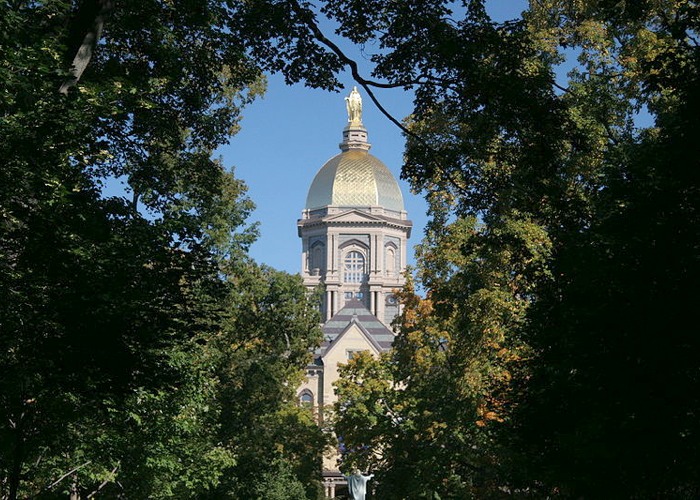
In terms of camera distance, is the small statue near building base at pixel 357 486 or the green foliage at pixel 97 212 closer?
the green foliage at pixel 97 212

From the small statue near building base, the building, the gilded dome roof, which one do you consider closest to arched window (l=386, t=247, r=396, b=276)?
the building

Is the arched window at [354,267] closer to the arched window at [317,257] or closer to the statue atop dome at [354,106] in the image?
the arched window at [317,257]

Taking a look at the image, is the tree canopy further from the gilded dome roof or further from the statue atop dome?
the statue atop dome

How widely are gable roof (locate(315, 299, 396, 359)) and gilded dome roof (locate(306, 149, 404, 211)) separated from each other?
94.2 ft

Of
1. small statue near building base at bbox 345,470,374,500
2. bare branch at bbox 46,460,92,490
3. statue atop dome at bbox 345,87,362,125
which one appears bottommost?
bare branch at bbox 46,460,92,490

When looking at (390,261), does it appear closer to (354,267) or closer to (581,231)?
(354,267)

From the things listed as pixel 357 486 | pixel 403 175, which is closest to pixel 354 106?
pixel 357 486

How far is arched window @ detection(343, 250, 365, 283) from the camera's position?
582ft

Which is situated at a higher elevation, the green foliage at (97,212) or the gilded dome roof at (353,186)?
the gilded dome roof at (353,186)

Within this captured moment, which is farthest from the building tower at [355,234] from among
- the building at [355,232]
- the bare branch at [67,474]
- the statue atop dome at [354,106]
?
the bare branch at [67,474]

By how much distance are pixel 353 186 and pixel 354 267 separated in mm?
11614

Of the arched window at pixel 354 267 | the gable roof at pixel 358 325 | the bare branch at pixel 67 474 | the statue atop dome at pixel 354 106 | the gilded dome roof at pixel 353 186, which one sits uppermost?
the statue atop dome at pixel 354 106

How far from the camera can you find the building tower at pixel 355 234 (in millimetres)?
174625

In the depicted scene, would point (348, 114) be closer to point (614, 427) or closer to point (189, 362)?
point (189, 362)
